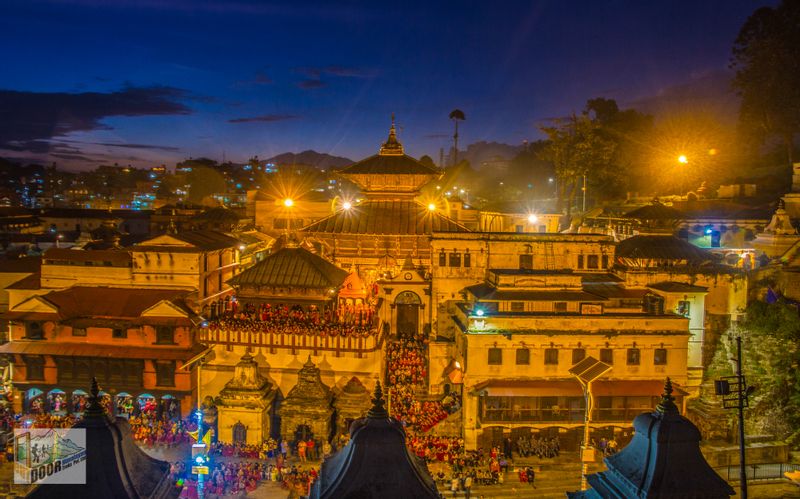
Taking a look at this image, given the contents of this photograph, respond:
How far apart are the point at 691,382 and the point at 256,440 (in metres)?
23.9

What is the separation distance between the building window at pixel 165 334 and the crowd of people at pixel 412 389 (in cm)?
1234

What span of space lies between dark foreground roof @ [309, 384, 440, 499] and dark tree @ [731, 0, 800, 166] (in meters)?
58.1

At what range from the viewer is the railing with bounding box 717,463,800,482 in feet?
87.9

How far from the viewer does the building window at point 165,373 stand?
1302 inches

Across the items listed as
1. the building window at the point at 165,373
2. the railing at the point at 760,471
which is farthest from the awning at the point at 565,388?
the building window at the point at 165,373

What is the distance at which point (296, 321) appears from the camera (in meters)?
33.3

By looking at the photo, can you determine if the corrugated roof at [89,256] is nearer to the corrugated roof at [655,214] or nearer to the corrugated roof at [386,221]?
the corrugated roof at [386,221]

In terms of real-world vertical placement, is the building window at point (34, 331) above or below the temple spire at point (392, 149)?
below

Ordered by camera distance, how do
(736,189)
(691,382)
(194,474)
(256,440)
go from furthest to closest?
(736,189) → (691,382) → (256,440) → (194,474)

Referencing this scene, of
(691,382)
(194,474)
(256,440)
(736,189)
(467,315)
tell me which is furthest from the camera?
(736,189)

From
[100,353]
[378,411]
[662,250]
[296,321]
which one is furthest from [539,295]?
[378,411]

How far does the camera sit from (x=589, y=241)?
39375 millimetres

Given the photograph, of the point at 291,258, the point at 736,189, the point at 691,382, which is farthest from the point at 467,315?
the point at 736,189

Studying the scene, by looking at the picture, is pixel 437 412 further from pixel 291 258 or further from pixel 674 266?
pixel 674 266
